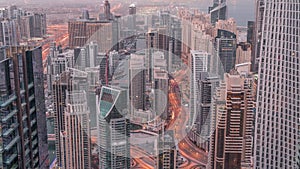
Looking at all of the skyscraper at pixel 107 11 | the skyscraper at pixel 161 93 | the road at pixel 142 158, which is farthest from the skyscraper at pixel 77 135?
the skyscraper at pixel 107 11

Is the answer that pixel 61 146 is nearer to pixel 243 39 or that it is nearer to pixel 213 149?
pixel 213 149

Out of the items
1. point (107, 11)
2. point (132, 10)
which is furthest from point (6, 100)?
point (107, 11)

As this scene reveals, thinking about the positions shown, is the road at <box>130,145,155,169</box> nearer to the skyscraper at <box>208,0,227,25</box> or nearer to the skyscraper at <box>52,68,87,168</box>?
the skyscraper at <box>52,68,87,168</box>

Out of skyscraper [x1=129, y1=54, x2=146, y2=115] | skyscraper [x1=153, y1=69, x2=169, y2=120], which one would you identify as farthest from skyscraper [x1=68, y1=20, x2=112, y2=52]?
skyscraper [x1=153, y1=69, x2=169, y2=120]

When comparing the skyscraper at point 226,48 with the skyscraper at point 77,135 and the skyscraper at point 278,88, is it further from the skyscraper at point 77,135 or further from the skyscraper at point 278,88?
the skyscraper at point 77,135

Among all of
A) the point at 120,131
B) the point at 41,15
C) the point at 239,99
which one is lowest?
the point at 120,131

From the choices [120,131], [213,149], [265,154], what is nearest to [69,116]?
[120,131]

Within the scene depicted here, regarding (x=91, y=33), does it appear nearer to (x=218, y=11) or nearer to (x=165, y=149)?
(x=218, y=11)
